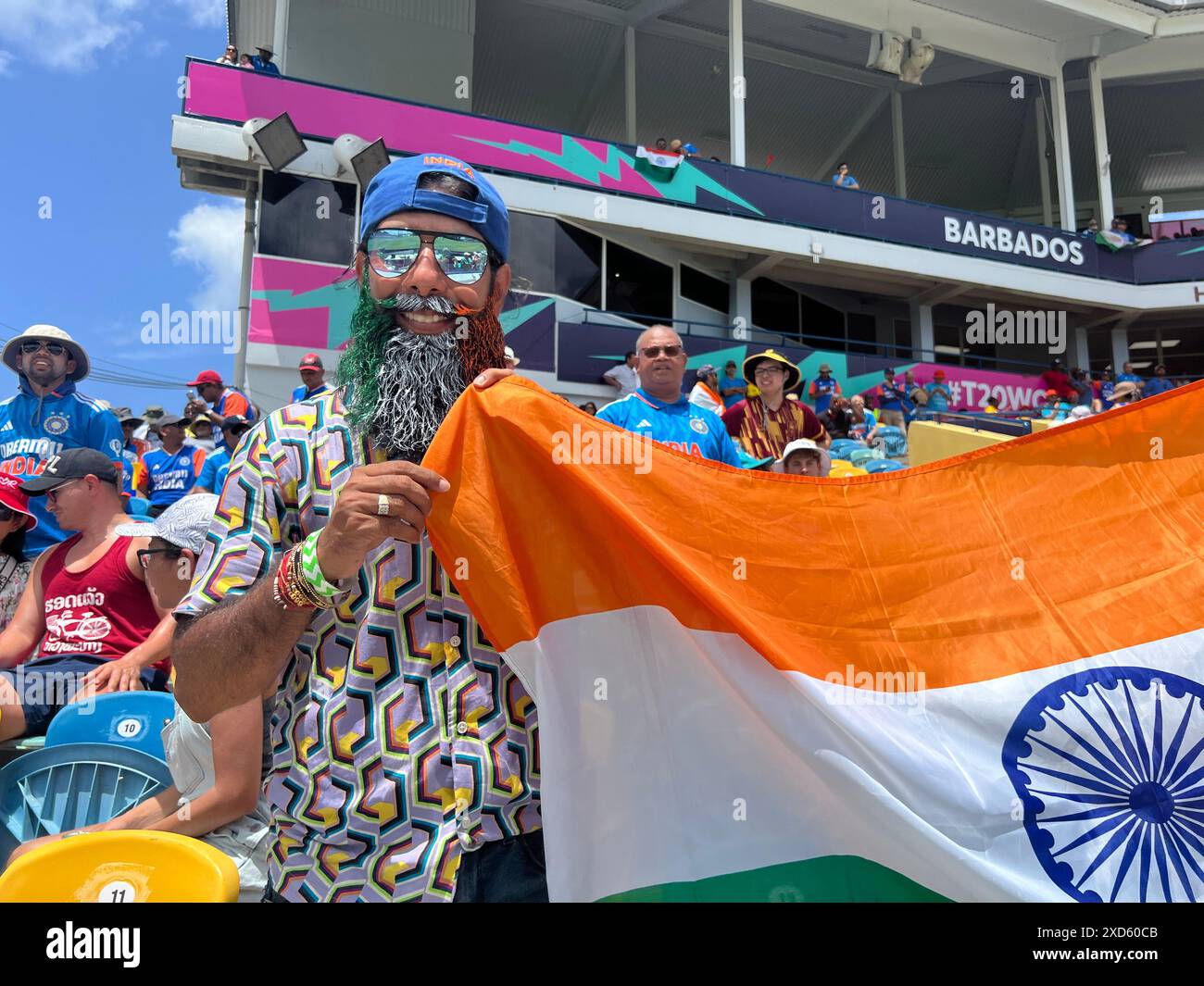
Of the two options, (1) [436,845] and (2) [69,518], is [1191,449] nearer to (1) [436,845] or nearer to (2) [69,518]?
(1) [436,845]

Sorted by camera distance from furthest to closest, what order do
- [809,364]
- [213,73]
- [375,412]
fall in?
[809,364] → [213,73] → [375,412]

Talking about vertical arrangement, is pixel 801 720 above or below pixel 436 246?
below

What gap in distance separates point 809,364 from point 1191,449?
15.0 meters

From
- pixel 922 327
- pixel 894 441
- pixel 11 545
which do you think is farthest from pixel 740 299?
pixel 11 545

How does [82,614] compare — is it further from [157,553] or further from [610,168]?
[610,168]

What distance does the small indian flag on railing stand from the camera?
1561 cm

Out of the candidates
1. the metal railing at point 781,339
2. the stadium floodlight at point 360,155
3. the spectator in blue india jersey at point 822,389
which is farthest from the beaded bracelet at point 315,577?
the spectator in blue india jersey at point 822,389

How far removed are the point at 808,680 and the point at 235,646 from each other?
107 centimetres

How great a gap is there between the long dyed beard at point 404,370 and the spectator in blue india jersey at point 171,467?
771 centimetres

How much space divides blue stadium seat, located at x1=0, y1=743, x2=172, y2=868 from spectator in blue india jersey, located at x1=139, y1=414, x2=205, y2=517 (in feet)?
20.1

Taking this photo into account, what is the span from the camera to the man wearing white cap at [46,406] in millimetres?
5629

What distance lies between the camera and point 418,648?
5.37 ft

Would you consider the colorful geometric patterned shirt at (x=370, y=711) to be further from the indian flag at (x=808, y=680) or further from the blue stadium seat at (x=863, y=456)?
the blue stadium seat at (x=863, y=456)

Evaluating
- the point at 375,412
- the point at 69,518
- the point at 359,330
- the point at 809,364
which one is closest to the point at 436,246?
the point at 359,330
